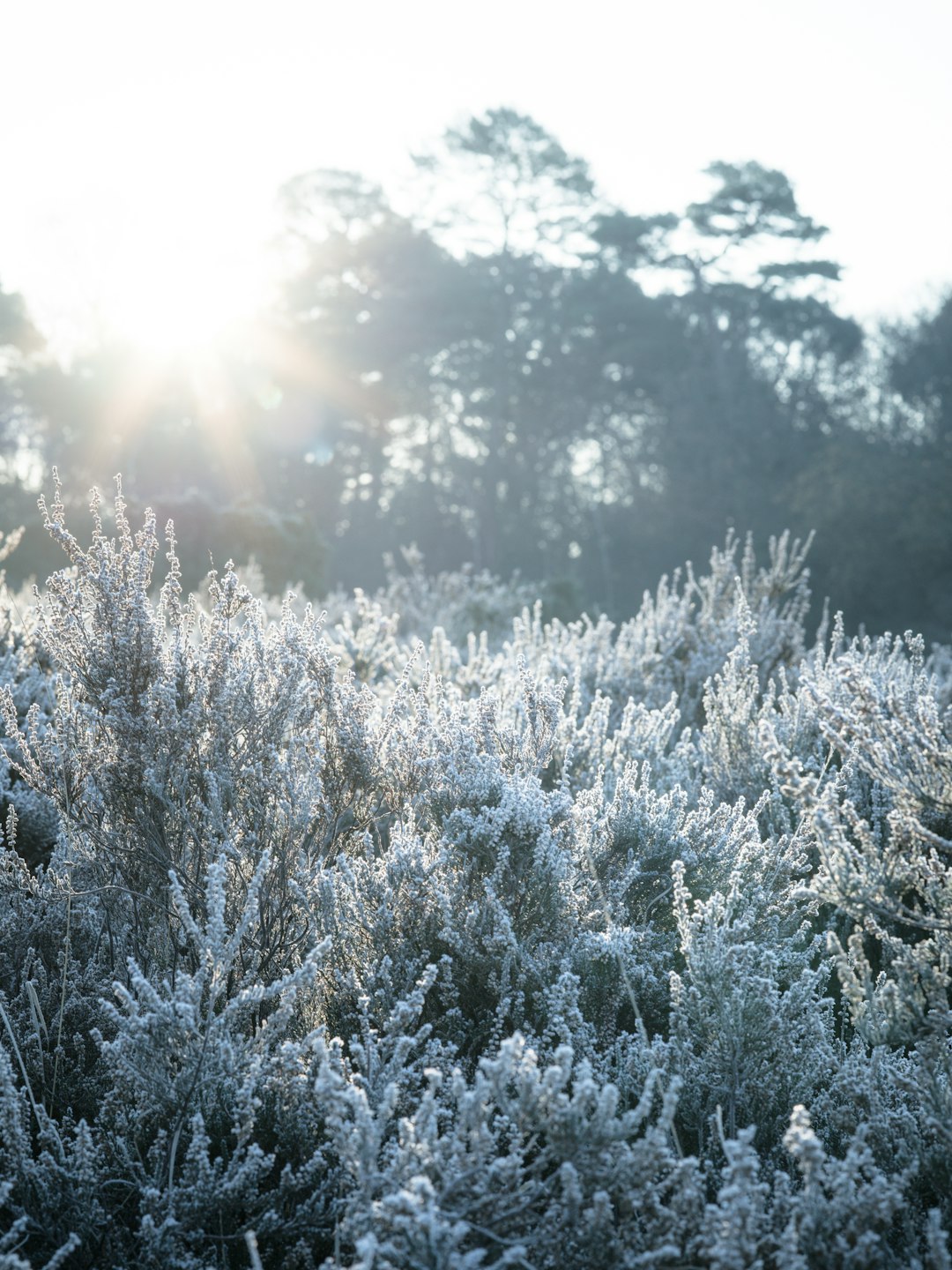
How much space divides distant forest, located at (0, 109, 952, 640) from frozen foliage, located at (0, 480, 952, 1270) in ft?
77.0

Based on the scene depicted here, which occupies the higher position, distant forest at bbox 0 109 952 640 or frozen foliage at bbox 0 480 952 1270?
distant forest at bbox 0 109 952 640

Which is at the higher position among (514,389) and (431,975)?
(514,389)

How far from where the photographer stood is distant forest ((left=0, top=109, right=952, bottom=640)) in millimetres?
28484

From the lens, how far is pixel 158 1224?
2004 mm

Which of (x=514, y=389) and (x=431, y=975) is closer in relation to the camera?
(x=431, y=975)

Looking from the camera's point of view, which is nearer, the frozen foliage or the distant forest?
the frozen foliage

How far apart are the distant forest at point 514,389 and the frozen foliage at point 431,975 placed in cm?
2346

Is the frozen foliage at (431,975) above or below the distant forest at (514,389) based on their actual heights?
below

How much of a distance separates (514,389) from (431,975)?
2990 cm

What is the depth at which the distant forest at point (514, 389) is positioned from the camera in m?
→ 28.5

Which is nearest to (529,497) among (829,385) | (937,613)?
(829,385)

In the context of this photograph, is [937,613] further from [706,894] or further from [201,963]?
[201,963]

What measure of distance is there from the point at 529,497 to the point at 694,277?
7852 mm

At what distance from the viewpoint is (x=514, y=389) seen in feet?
102
